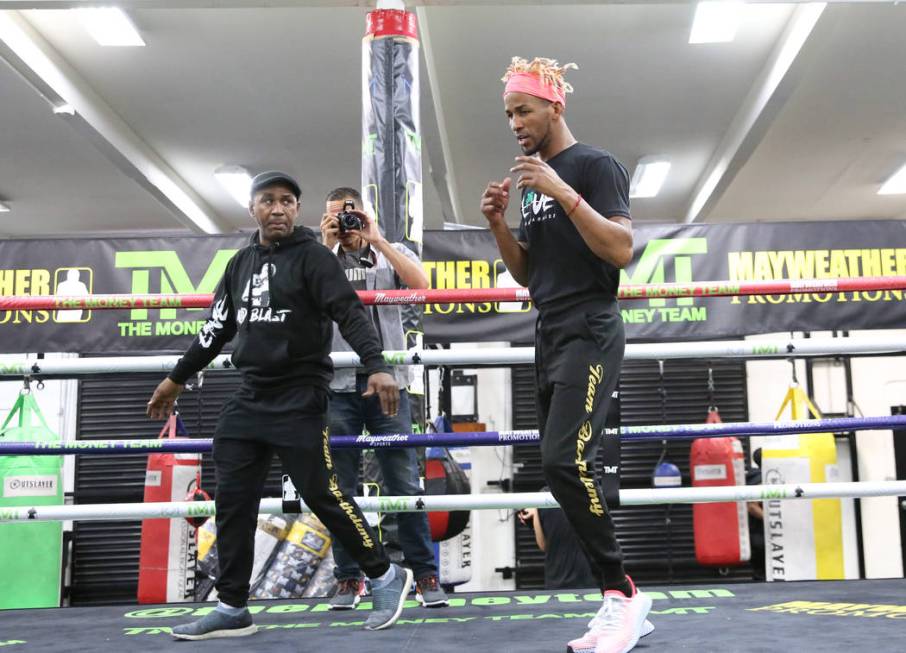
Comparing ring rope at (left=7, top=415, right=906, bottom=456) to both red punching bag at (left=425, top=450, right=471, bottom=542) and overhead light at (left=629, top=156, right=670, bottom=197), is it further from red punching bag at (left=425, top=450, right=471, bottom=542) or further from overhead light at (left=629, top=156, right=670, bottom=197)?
overhead light at (left=629, top=156, right=670, bottom=197)

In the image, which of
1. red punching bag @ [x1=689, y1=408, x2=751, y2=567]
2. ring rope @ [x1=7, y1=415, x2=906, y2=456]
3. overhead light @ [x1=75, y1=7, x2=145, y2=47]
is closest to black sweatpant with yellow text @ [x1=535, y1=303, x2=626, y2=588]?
ring rope @ [x1=7, y1=415, x2=906, y2=456]

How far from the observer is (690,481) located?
7.05m

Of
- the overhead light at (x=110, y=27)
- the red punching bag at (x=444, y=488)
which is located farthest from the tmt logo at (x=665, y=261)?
the overhead light at (x=110, y=27)

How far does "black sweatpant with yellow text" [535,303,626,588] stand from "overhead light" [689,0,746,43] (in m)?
5.02

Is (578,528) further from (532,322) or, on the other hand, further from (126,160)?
(126,160)

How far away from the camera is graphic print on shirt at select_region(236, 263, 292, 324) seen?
2619 millimetres

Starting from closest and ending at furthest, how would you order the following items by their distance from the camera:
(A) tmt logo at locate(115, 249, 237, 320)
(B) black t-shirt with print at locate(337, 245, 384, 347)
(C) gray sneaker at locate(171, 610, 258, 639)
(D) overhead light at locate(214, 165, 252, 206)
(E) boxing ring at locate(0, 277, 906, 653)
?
(E) boxing ring at locate(0, 277, 906, 653), (C) gray sneaker at locate(171, 610, 258, 639), (B) black t-shirt with print at locate(337, 245, 384, 347), (A) tmt logo at locate(115, 249, 237, 320), (D) overhead light at locate(214, 165, 252, 206)

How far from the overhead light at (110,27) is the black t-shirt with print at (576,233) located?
17.4 ft

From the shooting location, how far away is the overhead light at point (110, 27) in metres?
6.57

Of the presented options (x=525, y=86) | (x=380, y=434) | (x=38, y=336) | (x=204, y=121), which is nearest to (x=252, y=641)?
(x=380, y=434)

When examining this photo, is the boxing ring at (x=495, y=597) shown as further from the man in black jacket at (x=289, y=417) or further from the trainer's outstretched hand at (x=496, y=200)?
the trainer's outstretched hand at (x=496, y=200)

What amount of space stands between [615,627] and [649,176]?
8747 mm

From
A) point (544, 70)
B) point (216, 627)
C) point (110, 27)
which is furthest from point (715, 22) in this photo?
point (216, 627)

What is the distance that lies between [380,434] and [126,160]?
266 inches
